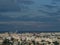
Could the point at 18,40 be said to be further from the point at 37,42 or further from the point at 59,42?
the point at 59,42

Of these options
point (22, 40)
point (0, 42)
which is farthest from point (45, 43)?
point (0, 42)

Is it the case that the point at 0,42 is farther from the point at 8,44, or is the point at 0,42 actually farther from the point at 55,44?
the point at 55,44

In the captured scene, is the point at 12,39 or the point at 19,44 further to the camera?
the point at 12,39

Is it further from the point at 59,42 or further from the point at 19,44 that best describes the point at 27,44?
the point at 59,42

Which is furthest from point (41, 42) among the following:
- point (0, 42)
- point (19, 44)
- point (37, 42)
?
point (0, 42)

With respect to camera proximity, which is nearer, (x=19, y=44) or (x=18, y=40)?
(x=19, y=44)

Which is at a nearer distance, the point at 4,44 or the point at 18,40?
the point at 4,44

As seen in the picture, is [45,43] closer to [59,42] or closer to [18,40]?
[59,42]
